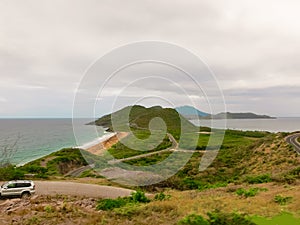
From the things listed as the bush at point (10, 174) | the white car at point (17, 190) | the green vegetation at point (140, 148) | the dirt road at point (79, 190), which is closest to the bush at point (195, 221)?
the dirt road at point (79, 190)

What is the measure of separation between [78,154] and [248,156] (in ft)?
119

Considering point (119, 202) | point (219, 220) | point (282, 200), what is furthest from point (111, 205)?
point (282, 200)

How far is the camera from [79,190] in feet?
96.1

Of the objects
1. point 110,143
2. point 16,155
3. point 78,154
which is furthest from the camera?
point 110,143

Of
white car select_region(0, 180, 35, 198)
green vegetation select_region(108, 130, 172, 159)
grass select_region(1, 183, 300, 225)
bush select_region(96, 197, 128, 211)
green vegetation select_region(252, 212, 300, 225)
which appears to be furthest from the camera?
green vegetation select_region(108, 130, 172, 159)

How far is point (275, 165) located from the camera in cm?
4625

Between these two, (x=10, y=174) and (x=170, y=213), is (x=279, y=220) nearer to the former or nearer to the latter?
(x=170, y=213)

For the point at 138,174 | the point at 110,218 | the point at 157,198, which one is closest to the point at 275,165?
the point at 138,174

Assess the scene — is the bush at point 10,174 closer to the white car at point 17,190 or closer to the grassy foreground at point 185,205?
the grassy foreground at point 185,205

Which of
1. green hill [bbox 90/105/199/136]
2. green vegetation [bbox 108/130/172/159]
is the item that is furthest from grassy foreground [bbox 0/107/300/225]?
green hill [bbox 90/105/199/136]

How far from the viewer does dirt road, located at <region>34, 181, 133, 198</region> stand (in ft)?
90.0

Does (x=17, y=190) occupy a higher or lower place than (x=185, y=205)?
lower

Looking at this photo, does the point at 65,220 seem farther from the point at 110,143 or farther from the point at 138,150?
the point at 110,143

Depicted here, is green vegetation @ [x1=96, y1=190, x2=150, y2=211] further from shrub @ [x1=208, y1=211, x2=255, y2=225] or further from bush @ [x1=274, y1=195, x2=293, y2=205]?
bush @ [x1=274, y1=195, x2=293, y2=205]
